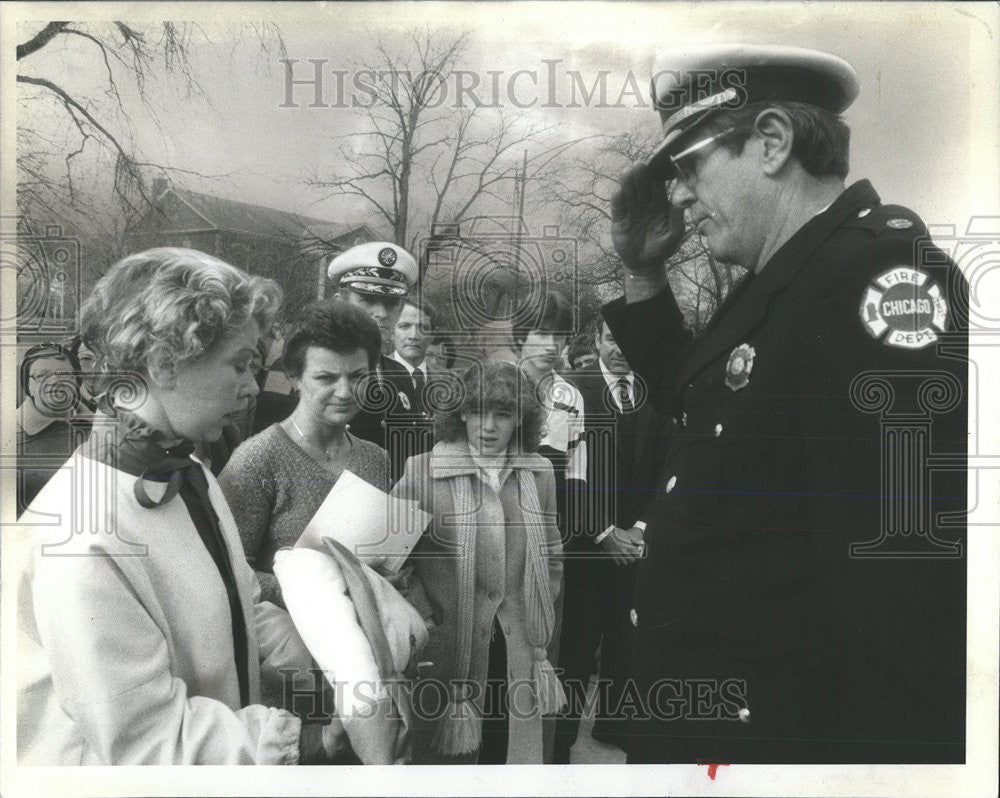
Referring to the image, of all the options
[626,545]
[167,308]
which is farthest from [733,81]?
[167,308]

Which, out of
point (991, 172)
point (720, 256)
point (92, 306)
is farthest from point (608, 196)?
point (92, 306)

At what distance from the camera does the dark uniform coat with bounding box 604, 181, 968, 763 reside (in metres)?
3.14

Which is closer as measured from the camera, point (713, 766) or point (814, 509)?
point (814, 509)

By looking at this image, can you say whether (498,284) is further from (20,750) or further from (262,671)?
(20,750)

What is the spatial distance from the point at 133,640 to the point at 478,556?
1125mm

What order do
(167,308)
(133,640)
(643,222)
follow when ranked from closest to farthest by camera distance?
(133,640), (167,308), (643,222)

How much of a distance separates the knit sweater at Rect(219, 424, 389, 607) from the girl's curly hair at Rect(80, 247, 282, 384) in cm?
38

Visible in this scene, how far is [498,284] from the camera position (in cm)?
323

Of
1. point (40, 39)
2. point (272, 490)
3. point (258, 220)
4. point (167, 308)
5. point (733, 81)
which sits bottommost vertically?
point (272, 490)

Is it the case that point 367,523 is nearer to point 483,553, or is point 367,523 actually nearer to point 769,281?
point 483,553

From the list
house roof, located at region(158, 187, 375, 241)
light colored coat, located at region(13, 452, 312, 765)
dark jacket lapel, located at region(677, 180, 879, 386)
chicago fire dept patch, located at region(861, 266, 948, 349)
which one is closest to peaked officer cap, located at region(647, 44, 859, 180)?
dark jacket lapel, located at region(677, 180, 879, 386)

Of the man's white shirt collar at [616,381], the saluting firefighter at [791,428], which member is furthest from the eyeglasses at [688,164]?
the man's white shirt collar at [616,381]

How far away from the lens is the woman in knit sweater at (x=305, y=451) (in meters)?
3.21

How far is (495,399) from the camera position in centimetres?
324
